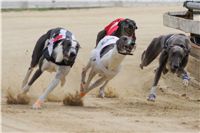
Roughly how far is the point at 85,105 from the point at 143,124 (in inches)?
85.2

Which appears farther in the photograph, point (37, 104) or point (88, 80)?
point (88, 80)

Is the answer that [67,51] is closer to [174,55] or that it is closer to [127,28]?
[174,55]

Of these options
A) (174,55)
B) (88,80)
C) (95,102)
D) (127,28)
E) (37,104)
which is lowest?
(95,102)

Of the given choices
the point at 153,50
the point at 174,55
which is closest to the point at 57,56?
the point at 174,55

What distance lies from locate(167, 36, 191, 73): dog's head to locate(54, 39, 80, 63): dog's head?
5.35 feet

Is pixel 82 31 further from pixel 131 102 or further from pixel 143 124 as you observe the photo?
pixel 143 124

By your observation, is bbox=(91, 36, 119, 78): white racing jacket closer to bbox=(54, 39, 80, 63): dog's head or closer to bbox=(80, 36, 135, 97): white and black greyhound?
bbox=(80, 36, 135, 97): white and black greyhound

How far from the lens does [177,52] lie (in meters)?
10.6

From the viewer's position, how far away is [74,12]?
1148 inches

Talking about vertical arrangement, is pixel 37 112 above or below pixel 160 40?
below

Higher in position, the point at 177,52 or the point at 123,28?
the point at 123,28

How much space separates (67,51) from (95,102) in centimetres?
164

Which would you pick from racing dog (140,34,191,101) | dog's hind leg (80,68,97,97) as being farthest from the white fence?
racing dog (140,34,191,101)

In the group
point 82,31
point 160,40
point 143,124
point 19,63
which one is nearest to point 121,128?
point 143,124
